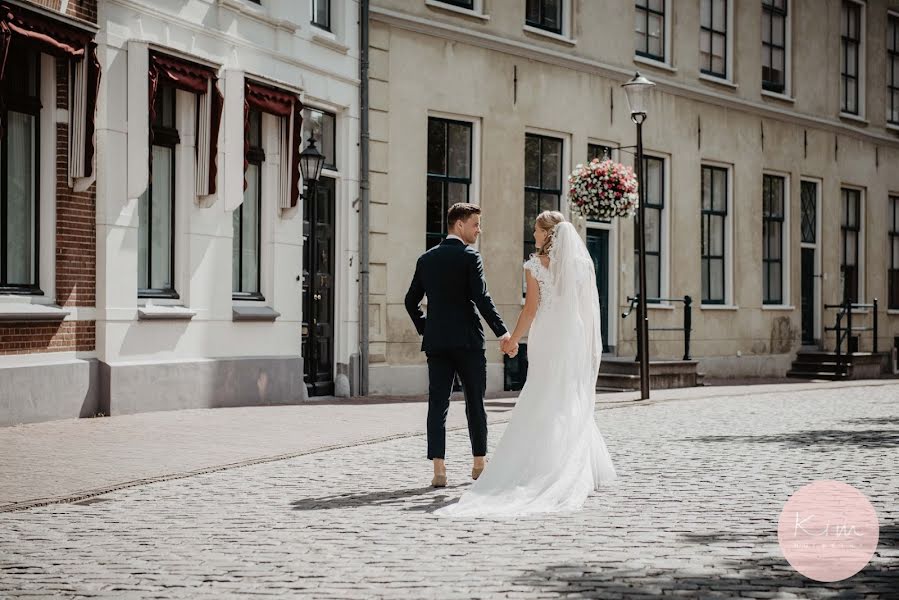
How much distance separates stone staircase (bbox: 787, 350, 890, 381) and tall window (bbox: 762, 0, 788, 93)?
17.0 ft

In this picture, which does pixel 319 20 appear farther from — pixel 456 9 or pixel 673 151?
pixel 673 151

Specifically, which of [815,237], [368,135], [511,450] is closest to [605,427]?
[511,450]

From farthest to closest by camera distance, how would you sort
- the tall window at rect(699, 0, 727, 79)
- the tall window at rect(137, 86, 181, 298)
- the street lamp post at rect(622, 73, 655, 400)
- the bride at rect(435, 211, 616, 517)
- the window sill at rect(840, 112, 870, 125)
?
the window sill at rect(840, 112, 870, 125) < the tall window at rect(699, 0, 727, 79) < the street lamp post at rect(622, 73, 655, 400) < the tall window at rect(137, 86, 181, 298) < the bride at rect(435, 211, 616, 517)

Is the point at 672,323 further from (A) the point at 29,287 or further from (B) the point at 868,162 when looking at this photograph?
(A) the point at 29,287

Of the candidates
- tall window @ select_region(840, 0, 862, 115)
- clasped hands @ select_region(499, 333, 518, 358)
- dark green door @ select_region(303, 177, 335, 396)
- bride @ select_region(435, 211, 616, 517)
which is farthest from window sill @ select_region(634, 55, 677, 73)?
clasped hands @ select_region(499, 333, 518, 358)

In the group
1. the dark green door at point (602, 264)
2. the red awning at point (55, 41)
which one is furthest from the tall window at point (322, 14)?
the dark green door at point (602, 264)

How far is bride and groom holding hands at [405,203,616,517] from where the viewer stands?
8297 mm

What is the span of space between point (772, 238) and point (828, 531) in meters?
19.5

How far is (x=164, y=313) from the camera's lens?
1401 cm

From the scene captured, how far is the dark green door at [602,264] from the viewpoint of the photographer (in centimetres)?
2155

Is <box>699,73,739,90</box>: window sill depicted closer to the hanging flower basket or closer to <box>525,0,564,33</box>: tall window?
<box>525,0,564,33</box>: tall window

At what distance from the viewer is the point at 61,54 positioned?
12375 millimetres

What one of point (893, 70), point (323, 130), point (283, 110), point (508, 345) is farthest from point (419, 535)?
point (893, 70)

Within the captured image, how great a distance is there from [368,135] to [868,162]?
14.8 meters
